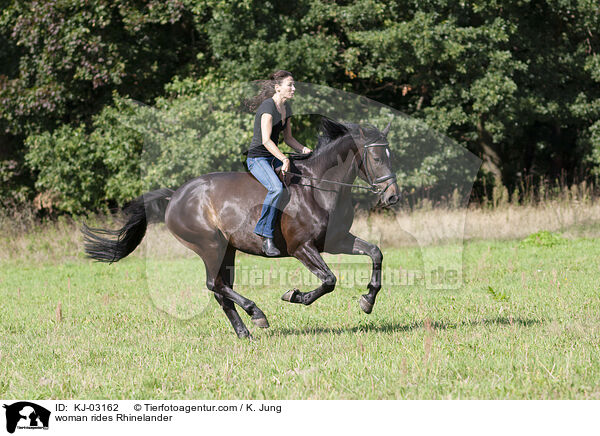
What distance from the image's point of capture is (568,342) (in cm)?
648

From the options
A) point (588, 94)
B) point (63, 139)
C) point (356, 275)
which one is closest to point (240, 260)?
point (356, 275)

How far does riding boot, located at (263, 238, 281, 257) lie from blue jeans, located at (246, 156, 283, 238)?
0.07m

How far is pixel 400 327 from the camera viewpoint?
7.86m

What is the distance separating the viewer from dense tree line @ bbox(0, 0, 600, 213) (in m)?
20.0

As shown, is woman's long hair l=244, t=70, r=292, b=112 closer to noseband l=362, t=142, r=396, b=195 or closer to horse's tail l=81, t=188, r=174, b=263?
noseband l=362, t=142, r=396, b=195

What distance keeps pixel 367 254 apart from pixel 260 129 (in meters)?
1.76

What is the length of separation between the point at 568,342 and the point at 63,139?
18.6 meters

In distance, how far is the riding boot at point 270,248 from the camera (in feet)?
24.5

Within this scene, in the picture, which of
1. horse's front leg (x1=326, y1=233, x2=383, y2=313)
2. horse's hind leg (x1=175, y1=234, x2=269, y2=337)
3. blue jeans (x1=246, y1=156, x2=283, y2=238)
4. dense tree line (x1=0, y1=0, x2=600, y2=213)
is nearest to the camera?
horse's front leg (x1=326, y1=233, x2=383, y2=313)

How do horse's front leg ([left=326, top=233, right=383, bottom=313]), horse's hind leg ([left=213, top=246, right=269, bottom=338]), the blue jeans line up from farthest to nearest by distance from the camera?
horse's hind leg ([left=213, top=246, right=269, bottom=338]), the blue jeans, horse's front leg ([left=326, top=233, right=383, bottom=313])

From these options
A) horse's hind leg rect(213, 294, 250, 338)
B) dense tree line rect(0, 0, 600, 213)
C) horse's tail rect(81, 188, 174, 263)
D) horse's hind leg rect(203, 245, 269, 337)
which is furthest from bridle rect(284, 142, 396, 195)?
dense tree line rect(0, 0, 600, 213)

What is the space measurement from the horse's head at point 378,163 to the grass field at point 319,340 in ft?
4.37

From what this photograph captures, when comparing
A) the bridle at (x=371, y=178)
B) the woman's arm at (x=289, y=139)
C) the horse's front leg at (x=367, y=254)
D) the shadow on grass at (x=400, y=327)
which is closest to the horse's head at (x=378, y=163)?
the bridle at (x=371, y=178)
